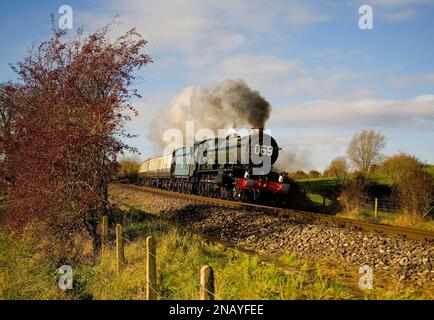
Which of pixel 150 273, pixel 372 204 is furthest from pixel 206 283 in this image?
pixel 372 204

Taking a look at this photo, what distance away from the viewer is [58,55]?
12234mm

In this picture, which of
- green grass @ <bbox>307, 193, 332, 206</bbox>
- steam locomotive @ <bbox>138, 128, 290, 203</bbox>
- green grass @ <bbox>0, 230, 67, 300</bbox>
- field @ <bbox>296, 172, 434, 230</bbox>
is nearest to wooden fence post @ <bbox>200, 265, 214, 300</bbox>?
green grass @ <bbox>0, 230, 67, 300</bbox>

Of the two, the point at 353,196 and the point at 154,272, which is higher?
the point at 353,196

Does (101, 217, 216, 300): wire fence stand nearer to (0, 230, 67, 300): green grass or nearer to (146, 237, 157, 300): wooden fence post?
(146, 237, 157, 300): wooden fence post

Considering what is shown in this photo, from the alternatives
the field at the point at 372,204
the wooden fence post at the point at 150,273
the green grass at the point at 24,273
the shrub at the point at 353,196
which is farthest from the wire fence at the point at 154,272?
the shrub at the point at 353,196

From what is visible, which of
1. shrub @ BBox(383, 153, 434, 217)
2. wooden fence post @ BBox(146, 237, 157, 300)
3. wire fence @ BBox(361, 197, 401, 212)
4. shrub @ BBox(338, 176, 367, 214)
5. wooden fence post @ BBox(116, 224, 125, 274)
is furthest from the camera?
shrub @ BBox(338, 176, 367, 214)

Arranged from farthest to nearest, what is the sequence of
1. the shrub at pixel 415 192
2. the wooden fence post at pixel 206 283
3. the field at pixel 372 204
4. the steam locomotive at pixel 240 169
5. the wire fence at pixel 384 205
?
the steam locomotive at pixel 240 169, the wire fence at pixel 384 205, the shrub at pixel 415 192, the field at pixel 372 204, the wooden fence post at pixel 206 283

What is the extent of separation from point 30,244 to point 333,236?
8.08 m

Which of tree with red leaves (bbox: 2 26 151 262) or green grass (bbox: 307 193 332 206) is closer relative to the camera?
tree with red leaves (bbox: 2 26 151 262)

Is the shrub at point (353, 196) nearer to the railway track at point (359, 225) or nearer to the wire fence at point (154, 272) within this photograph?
the railway track at point (359, 225)

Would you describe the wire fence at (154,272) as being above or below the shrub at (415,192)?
below

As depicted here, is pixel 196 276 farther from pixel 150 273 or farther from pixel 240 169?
pixel 240 169

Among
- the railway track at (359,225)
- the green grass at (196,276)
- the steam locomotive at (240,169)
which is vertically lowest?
the green grass at (196,276)

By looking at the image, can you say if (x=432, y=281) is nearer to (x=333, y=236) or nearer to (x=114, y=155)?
(x=333, y=236)
